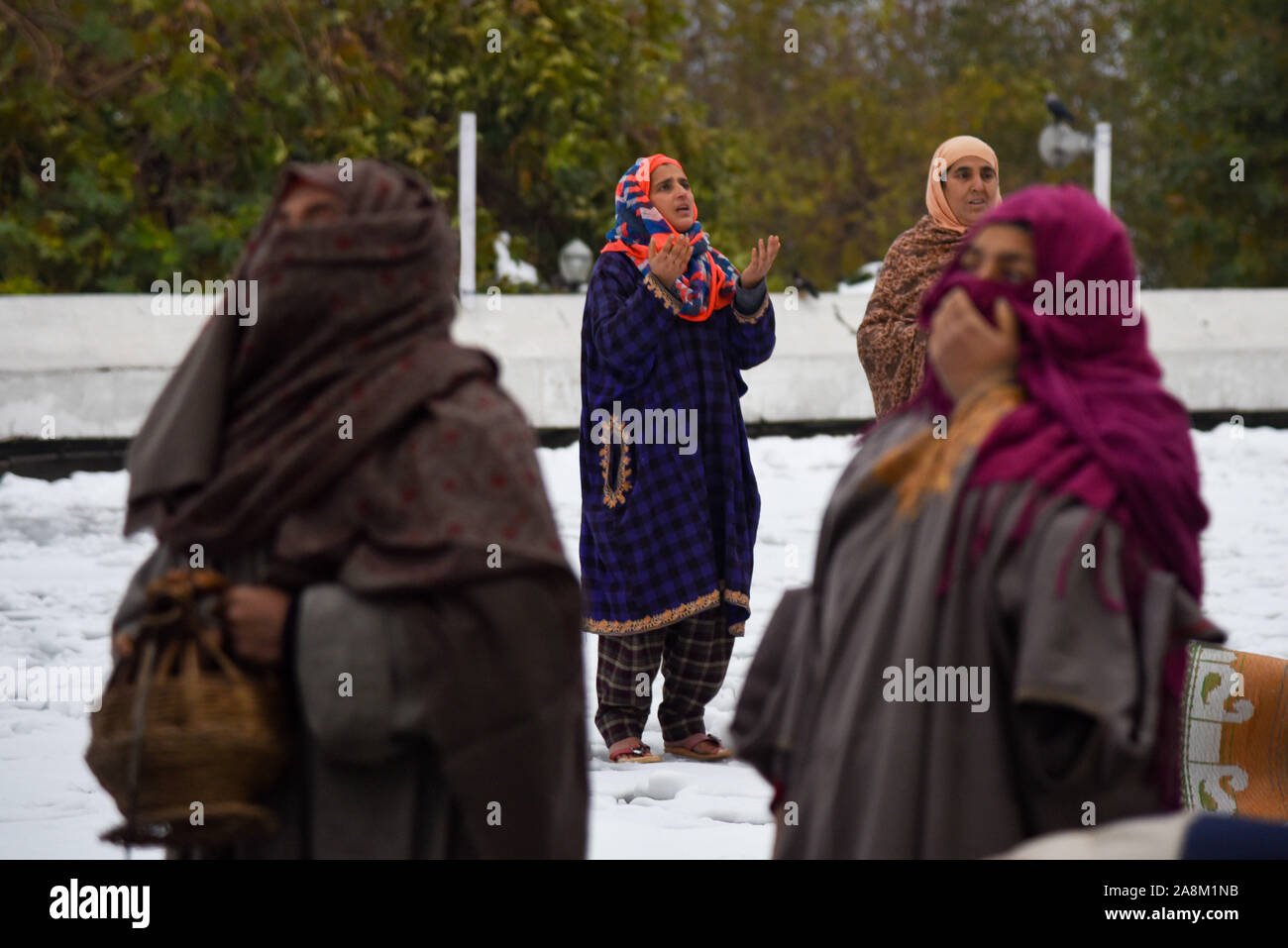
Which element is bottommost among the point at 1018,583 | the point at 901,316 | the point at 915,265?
the point at 1018,583

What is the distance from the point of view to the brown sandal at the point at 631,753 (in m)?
4.65

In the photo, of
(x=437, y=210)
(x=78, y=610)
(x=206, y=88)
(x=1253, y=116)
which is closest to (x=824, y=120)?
(x=1253, y=116)

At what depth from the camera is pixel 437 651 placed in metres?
2.11

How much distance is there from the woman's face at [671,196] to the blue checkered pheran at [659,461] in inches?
6.3

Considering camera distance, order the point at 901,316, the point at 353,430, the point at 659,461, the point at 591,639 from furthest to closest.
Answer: the point at 591,639 < the point at 659,461 < the point at 901,316 < the point at 353,430

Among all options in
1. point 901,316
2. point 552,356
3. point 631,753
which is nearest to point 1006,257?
point 901,316

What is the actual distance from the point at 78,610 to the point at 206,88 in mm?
7418

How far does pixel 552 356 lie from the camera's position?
10398mm

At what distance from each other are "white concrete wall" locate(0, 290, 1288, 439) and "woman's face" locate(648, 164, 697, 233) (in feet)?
14.7

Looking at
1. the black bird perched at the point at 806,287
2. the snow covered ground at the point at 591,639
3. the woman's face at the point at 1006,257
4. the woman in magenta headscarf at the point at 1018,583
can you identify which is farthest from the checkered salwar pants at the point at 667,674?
the black bird perched at the point at 806,287

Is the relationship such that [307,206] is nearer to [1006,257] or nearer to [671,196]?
[1006,257]

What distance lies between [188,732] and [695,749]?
2.79 metres

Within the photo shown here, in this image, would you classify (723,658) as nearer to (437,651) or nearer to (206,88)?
(437,651)

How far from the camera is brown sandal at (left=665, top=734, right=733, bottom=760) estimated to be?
4707 mm
